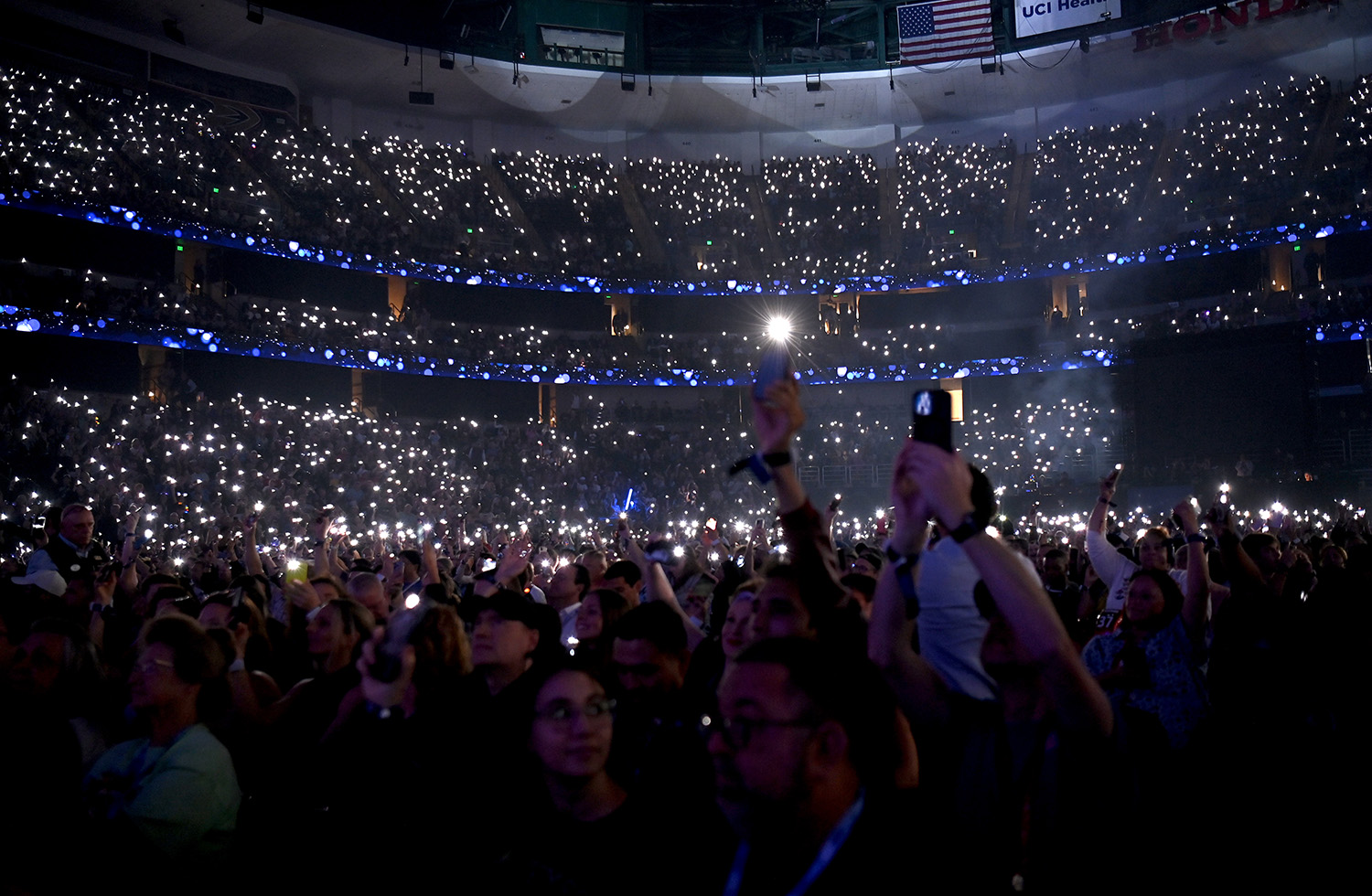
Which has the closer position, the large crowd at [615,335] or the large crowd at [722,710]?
the large crowd at [722,710]

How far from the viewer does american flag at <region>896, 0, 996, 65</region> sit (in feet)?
95.8

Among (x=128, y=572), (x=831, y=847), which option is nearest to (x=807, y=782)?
(x=831, y=847)

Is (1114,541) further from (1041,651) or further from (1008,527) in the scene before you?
(1041,651)

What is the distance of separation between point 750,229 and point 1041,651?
107ft

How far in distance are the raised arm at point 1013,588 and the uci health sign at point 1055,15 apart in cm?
3103

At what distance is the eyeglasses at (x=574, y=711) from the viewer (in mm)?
3012

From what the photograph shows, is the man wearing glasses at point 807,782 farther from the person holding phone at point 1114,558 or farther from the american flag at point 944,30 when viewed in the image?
the american flag at point 944,30

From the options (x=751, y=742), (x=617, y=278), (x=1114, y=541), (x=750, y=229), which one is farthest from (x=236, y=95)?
(x=751, y=742)

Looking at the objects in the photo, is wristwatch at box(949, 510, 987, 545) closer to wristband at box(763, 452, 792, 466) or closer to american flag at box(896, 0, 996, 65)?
wristband at box(763, 452, 792, 466)

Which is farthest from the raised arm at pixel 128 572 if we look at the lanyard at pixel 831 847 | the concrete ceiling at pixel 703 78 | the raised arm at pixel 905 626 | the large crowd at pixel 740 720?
the concrete ceiling at pixel 703 78

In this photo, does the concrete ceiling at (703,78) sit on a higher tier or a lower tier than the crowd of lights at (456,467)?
higher

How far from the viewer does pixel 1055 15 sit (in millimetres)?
29984

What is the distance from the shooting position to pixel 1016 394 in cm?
3234

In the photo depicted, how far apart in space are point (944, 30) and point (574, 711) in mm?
30201
